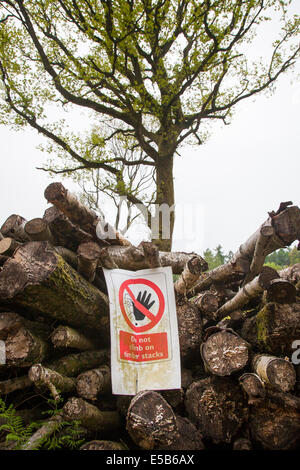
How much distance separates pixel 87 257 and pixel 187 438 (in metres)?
1.93

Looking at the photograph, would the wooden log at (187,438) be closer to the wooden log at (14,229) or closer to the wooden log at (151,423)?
the wooden log at (151,423)

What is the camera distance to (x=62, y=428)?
2414 millimetres

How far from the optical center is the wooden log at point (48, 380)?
7.34ft

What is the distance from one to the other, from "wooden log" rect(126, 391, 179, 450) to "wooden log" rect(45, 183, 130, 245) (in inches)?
75.5

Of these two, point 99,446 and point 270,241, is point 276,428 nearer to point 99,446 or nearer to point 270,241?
point 99,446

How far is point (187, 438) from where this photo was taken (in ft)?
8.48

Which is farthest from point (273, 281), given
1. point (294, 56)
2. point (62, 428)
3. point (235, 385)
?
point (294, 56)

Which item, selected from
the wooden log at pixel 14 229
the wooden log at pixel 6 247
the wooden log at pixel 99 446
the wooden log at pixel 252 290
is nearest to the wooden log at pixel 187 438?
the wooden log at pixel 99 446

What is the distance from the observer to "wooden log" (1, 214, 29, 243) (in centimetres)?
343

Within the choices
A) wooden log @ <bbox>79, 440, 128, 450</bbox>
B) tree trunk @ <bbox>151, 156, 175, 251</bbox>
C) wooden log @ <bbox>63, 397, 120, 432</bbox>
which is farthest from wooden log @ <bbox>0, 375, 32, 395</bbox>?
tree trunk @ <bbox>151, 156, 175, 251</bbox>

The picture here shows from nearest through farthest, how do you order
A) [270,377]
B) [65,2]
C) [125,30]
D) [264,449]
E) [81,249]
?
1. [270,377]
2. [264,449]
3. [81,249]
4. [125,30]
5. [65,2]

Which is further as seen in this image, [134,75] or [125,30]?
[134,75]

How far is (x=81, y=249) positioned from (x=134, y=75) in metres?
9.74

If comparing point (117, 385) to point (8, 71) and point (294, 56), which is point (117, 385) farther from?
point (294, 56)
